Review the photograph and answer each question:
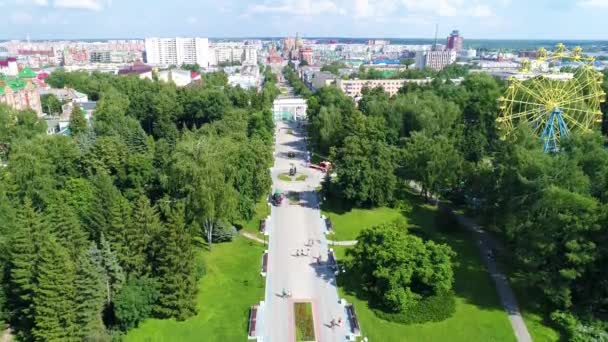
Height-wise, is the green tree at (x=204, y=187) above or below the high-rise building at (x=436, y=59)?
below

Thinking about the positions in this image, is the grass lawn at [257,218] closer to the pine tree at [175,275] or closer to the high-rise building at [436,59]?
the pine tree at [175,275]

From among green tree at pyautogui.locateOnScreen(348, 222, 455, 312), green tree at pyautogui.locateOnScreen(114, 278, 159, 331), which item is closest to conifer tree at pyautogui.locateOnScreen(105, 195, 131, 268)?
green tree at pyautogui.locateOnScreen(114, 278, 159, 331)

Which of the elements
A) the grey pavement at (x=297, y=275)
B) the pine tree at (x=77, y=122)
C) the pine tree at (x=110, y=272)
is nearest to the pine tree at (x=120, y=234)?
the pine tree at (x=110, y=272)

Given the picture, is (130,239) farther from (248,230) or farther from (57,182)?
(57,182)

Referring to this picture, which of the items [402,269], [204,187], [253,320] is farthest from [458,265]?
[204,187]

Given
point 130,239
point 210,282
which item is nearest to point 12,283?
point 130,239

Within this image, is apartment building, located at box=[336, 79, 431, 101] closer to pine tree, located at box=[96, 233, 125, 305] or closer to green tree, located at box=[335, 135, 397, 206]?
green tree, located at box=[335, 135, 397, 206]
